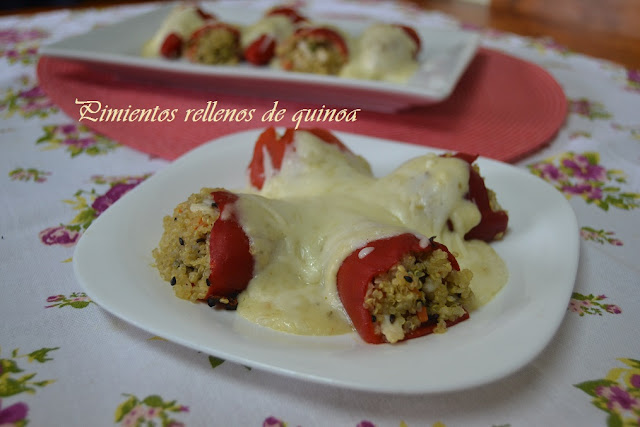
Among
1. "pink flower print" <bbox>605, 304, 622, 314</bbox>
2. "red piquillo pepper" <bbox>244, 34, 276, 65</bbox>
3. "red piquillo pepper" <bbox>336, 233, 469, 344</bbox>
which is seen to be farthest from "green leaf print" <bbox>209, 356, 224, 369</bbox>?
"red piquillo pepper" <bbox>244, 34, 276, 65</bbox>

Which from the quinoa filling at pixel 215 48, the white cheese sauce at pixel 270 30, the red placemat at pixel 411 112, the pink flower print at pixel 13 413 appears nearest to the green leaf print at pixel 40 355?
the pink flower print at pixel 13 413

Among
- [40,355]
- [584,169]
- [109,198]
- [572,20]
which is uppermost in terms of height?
[40,355]

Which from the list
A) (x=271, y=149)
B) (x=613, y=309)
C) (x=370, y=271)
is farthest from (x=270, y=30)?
(x=613, y=309)

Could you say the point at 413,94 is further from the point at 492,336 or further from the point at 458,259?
the point at 492,336

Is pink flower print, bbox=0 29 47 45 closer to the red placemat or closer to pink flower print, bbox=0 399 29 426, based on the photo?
the red placemat

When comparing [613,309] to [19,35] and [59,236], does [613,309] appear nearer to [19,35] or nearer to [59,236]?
[59,236]

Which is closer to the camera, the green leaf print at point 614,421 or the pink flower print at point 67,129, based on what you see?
the green leaf print at point 614,421

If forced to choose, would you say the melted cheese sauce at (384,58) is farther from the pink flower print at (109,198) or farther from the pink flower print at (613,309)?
the pink flower print at (613,309)
